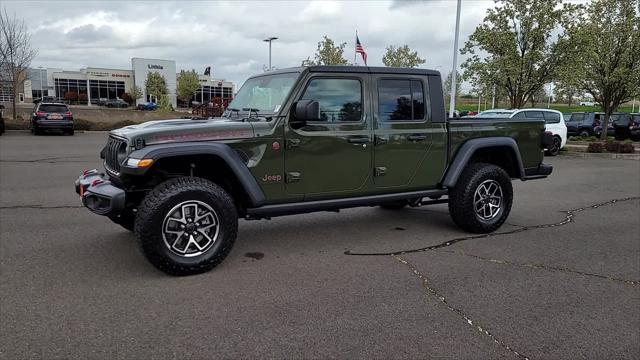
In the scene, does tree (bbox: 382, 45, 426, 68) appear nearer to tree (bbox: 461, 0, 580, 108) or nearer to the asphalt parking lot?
tree (bbox: 461, 0, 580, 108)

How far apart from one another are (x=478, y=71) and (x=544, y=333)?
19.7m

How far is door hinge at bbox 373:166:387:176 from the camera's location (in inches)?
207

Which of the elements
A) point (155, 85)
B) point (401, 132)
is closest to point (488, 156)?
point (401, 132)

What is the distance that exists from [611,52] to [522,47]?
4226mm

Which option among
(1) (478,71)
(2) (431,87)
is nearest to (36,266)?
(2) (431,87)

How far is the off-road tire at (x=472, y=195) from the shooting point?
19.1ft

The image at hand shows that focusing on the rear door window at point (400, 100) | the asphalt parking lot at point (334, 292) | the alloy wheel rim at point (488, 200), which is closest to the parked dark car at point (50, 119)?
the asphalt parking lot at point (334, 292)

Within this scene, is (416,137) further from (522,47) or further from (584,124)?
(584,124)

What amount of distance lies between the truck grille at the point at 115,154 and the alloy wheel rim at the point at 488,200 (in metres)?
4.00

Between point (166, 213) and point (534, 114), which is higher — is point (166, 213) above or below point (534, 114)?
below

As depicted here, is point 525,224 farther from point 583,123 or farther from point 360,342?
point 583,123

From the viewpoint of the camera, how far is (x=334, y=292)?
13.3ft

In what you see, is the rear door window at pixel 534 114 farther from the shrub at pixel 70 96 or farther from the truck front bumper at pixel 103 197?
the shrub at pixel 70 96

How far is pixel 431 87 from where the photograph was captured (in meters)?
5.70
